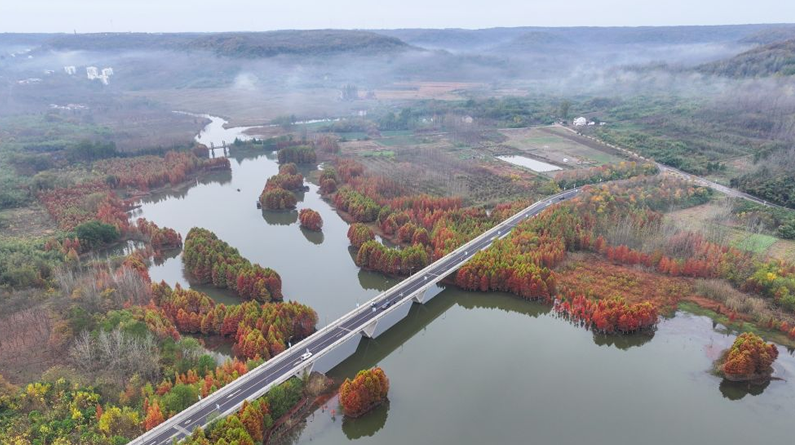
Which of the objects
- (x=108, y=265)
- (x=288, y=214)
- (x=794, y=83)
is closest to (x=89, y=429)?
(x=108, y=265)

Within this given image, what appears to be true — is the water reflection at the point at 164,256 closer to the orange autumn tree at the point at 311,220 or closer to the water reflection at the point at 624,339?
the orange autumn tree at the point at 311,220

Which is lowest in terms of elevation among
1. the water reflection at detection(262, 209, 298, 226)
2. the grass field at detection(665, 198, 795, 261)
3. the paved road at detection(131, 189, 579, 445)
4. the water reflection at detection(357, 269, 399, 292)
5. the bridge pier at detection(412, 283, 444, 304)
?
the water reflection at detection(262, 209, 298, 226)

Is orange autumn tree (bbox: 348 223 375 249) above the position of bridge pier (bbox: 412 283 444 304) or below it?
above

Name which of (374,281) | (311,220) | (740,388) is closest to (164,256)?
(311,220)

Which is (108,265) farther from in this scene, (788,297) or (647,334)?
(788,297)

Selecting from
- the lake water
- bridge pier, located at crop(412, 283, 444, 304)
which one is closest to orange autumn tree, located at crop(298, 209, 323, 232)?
bridge pier, located at crop(412, 283, 444, 304)

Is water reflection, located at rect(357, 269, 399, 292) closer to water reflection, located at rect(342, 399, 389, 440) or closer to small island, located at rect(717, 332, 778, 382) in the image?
water reflection, located at rect(342, 399, 389, 440)

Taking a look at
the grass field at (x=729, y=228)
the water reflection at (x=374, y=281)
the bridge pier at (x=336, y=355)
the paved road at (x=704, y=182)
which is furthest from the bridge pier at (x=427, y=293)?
the paved road at (x=704, y=182)

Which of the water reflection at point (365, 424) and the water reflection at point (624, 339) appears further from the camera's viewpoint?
the water reflection at point (624, 339)
